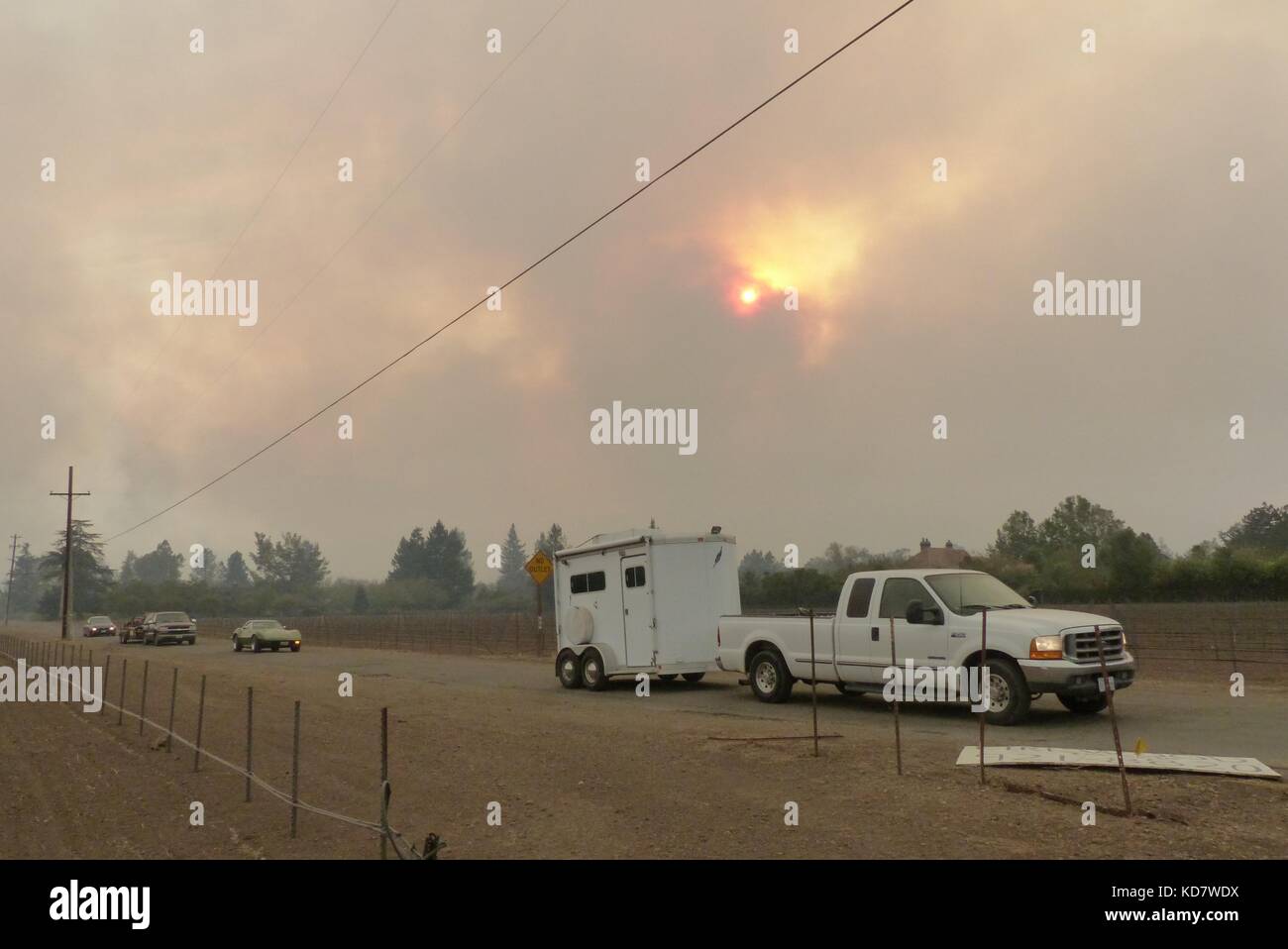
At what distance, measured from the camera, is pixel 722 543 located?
64.7 feet

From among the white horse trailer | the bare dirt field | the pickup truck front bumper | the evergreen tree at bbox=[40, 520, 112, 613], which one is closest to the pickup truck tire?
the bare dirt field

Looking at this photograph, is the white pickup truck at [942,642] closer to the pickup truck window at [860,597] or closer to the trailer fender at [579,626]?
the pickup truck window at [860,597]

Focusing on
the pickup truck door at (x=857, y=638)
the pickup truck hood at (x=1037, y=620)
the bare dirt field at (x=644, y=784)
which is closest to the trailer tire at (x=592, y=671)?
the bare dirt field at (x=644, y=784)

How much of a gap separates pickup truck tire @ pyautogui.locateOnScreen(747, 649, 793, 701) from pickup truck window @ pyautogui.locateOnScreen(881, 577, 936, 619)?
244 centimetres

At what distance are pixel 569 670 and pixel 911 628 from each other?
922 centimetres

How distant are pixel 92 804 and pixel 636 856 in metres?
5.86

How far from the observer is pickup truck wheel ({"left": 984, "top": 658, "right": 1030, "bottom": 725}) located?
12859 mm

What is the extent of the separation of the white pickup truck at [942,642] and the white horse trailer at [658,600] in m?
2.24

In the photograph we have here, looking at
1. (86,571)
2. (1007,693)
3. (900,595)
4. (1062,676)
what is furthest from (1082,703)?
(86,571)

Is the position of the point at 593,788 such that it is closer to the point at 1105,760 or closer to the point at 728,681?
the point at 1105,760

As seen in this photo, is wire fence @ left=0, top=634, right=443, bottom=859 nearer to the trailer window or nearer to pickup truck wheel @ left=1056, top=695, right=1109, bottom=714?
the trailer window

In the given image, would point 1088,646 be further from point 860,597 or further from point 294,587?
point 294,587
